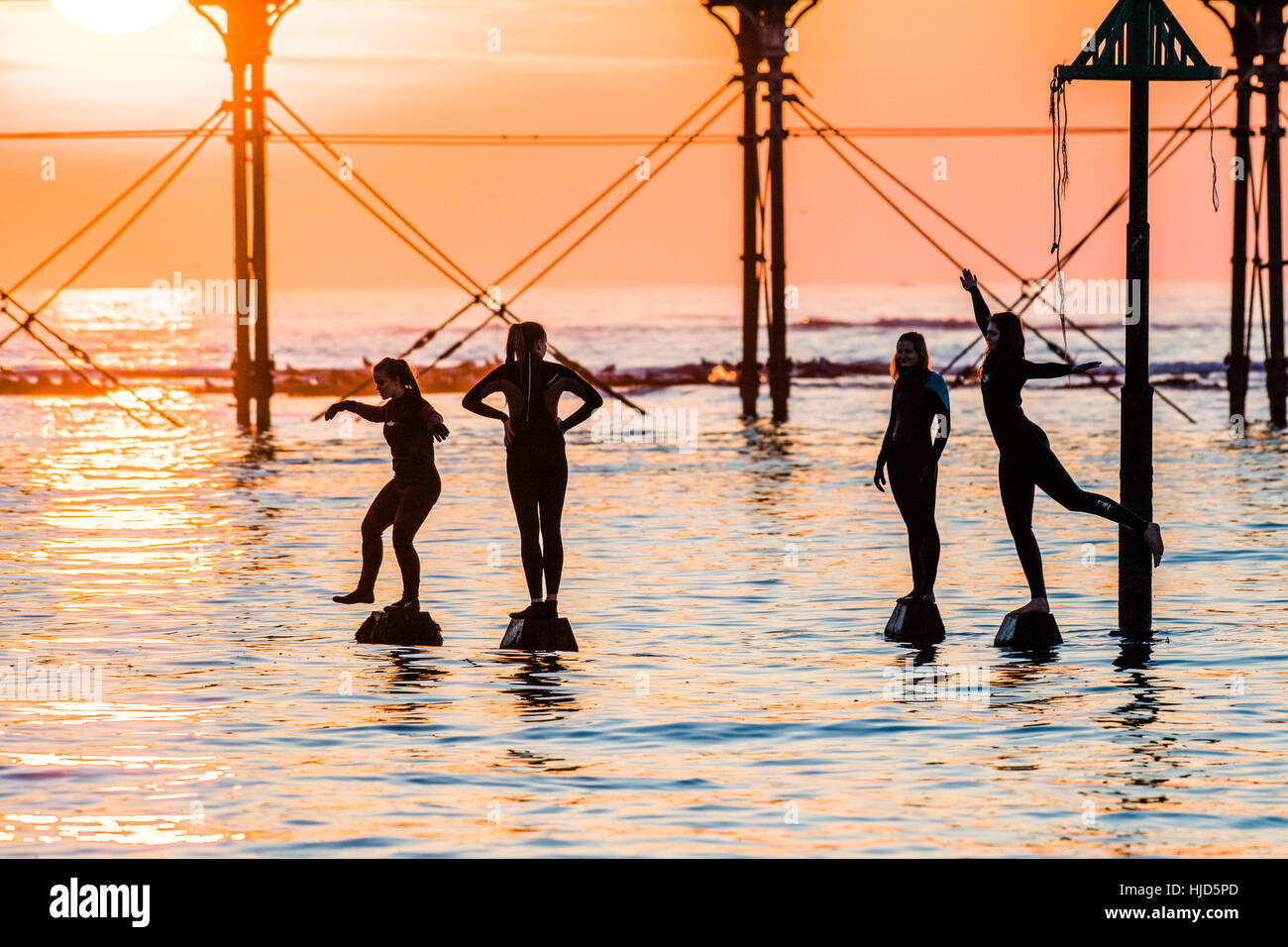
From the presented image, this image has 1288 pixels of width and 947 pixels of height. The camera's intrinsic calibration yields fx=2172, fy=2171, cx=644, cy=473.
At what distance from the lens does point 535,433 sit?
448 inches

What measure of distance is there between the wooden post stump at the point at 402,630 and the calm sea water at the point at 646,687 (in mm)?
173

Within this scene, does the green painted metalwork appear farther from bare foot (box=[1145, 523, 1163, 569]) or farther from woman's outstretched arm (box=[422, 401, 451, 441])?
woman's outstretched arm (box=[422, 401, 451, 441])

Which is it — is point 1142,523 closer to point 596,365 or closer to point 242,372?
point 242,372

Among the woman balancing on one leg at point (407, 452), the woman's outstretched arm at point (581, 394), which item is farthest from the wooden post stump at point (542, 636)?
the woman's outstretched arm at point (581, 394)

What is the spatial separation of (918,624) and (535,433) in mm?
2449

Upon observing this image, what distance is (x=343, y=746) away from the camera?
9156mm

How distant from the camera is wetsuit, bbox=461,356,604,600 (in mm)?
11320

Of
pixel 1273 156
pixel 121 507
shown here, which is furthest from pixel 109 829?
pixel 1273 156

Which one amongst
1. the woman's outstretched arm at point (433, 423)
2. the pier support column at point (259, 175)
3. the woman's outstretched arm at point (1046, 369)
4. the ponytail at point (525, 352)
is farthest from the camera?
the pier support column at point (259, 175)

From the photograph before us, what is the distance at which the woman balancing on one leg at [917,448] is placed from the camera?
11953 millimetres

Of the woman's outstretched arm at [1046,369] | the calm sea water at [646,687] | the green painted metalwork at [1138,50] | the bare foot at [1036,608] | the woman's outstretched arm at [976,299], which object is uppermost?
the green painted metalwork at [1138,50]

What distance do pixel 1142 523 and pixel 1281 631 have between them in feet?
4.27

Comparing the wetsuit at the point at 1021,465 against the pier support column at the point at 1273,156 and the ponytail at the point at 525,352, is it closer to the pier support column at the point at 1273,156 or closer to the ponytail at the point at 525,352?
the ponytail at the point at 525,352
